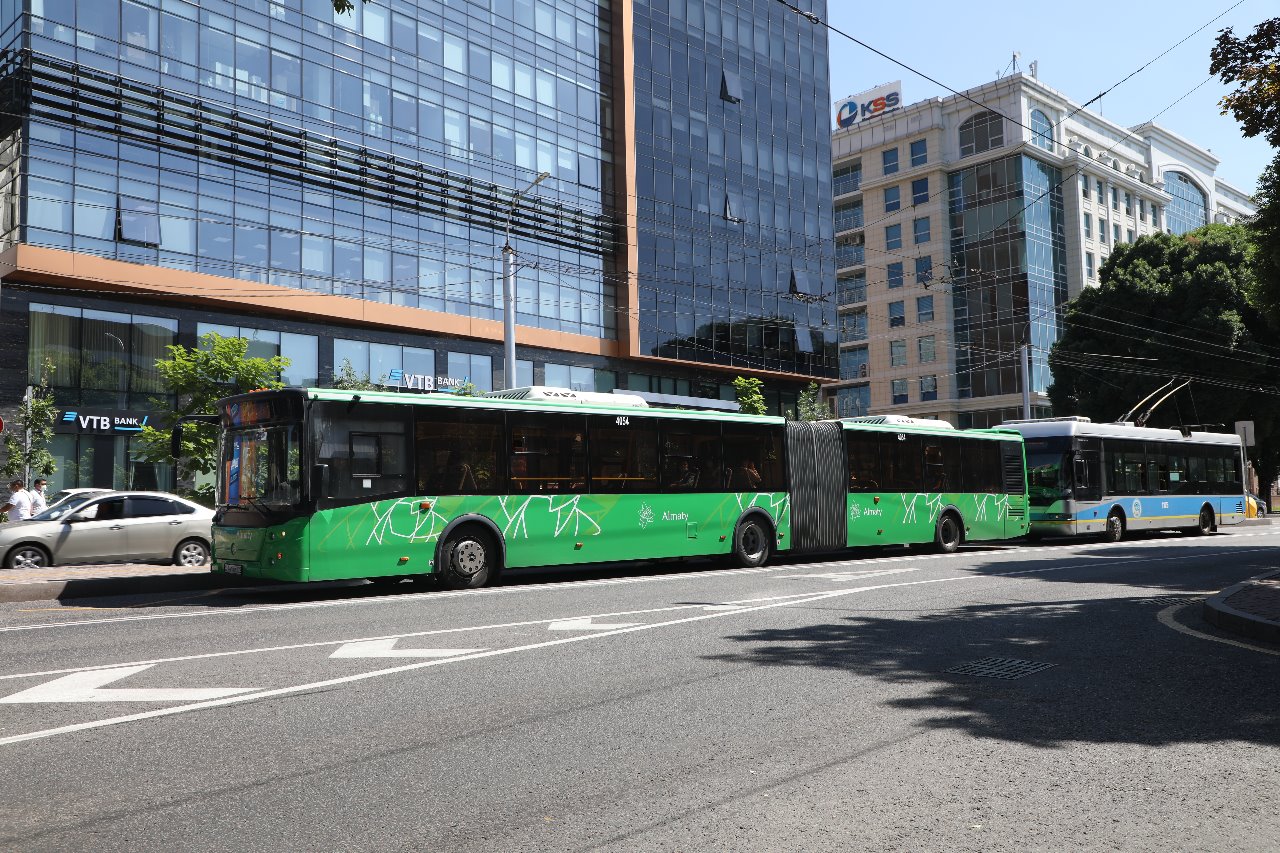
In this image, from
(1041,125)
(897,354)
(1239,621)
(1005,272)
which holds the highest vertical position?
(1041,125)

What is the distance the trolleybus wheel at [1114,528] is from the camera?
86.8ft

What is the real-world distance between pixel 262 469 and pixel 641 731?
370 inches

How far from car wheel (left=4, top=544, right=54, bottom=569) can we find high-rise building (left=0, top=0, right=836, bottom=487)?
13.2m

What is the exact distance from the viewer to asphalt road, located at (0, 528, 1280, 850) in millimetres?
4191

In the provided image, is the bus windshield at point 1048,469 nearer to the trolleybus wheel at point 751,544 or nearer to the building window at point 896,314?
the trolleybus wheel at point 751,544

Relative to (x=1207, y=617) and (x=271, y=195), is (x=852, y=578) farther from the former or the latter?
(x=271, y=195)

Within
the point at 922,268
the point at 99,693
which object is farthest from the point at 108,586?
the point at 922,268

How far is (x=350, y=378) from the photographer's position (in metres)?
35.3

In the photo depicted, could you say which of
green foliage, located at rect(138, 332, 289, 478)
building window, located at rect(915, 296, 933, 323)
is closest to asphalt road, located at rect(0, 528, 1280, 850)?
green foliage, located at rect(138, 332, 289, 478)

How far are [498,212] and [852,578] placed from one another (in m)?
30.6

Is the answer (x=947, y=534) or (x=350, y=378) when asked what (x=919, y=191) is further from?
(x=947, y=534)

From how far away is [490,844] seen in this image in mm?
3967

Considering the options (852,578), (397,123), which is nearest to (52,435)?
(397,123)

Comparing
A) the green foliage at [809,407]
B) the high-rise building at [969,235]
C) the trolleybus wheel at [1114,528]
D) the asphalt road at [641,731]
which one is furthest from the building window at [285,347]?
the high-rise building at [969,235]
